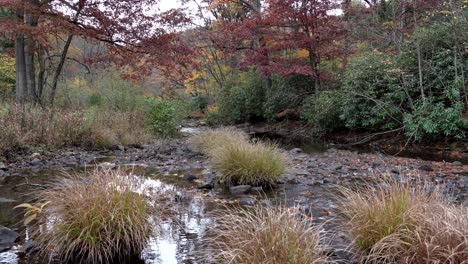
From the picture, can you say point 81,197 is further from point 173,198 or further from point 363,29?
point 363,29

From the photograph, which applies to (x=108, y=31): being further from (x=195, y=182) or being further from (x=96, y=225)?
(x=96, y=225)

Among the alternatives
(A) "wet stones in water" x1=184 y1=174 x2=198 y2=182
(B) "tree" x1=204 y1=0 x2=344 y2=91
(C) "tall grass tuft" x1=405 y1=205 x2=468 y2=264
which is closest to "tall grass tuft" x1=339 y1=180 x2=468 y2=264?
(C) "tall grass tuft" x1=405 y1=205 x2=468 y2=264

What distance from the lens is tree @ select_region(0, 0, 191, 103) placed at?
11.4 metres

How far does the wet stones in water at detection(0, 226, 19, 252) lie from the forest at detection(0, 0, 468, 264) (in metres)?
0.02

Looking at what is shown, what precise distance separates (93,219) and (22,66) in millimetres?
11109

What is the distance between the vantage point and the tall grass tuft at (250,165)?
671 centimetres

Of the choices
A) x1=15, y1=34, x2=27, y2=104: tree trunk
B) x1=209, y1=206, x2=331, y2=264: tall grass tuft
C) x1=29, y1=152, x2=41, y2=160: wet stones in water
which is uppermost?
x1=15, y1=34, x2=27, y2=104: tree trunk

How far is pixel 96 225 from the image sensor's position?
3.63 metres

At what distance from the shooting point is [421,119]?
11.4 m

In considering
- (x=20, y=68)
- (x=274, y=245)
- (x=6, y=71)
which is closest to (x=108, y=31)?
(x=20, y=68)

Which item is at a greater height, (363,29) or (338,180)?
(363,29)

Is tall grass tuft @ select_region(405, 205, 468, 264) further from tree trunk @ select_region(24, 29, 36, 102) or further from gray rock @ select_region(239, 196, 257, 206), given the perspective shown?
tree trunk @ select_region(24, 29, 36, 102)

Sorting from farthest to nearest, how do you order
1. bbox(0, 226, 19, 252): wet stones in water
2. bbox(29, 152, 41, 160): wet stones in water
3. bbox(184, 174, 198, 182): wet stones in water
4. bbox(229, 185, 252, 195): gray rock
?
bbox(29, 152, 41, 160): wet stones in water < bbox(184, 174, 198, 182): wet stones in water < bbox(229, 185, 252, 195): gray rock < bbox(0, 226, 19, 252): wet stones in water

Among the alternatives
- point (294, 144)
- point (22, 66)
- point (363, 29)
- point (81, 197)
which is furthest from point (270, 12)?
point (81, 197)
